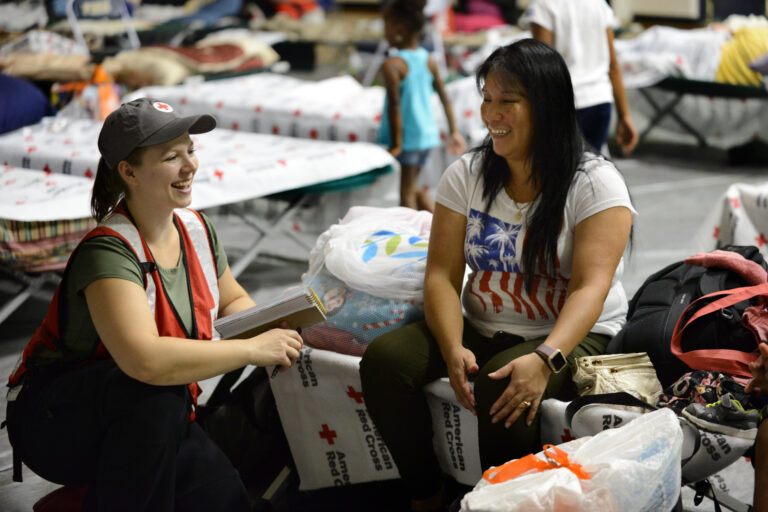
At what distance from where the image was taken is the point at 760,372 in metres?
1.81

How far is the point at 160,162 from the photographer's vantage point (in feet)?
6.33

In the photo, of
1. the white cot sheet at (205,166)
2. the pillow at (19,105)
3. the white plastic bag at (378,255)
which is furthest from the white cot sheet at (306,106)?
the white plastic bag at (378,255)

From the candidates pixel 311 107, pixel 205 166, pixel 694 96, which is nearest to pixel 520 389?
pixel 205 166

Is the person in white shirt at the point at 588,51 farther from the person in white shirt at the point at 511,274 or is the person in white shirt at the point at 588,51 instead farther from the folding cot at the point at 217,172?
the person in white shirt at the point at 511,274

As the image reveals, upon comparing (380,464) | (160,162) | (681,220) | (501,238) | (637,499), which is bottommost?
(681,220)

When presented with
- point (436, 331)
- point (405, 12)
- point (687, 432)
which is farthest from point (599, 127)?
point (687, 432)

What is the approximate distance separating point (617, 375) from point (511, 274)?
356mm

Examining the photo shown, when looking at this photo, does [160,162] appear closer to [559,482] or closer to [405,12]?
[559,482]

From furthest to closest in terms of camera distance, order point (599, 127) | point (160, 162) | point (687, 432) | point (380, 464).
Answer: point (599, 127) < point (380, 464) < point (160, 162) < point (687, 432)

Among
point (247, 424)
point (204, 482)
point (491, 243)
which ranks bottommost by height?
Answer: point (247, 424)

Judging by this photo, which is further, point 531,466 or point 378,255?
point 378,255

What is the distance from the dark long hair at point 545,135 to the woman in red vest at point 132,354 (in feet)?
1.98

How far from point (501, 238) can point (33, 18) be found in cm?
655

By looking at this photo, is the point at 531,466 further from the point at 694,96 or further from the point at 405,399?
the point at 694,96
